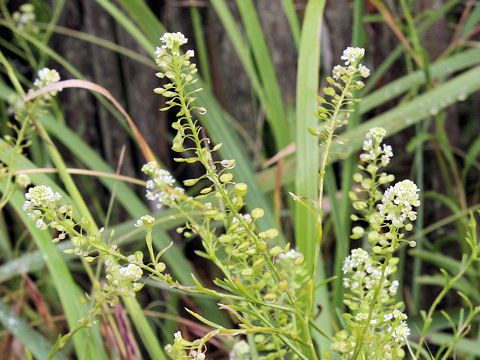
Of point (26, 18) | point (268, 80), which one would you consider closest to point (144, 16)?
point (268, 80)

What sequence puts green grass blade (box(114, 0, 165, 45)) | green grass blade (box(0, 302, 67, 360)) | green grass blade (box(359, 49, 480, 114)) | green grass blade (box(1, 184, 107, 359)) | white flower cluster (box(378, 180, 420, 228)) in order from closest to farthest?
white flower cluster (box(378, 180, 420, 228)), green grass blade (box(1, 184, 107, 359)), green grass blade (box(0, 302, 67, 360)), green grass blade (box(114, 0, 165, 45)), green grass blade (box(359, 49, 480, 114))

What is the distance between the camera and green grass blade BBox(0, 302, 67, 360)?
0.87 meters

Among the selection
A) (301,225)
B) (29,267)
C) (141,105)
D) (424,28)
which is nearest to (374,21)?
(424,28)

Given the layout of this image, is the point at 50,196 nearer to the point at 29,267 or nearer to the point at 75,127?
the point at 29,267

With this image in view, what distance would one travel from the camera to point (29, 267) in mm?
1108

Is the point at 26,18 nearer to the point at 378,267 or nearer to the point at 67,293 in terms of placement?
the point at 67,293

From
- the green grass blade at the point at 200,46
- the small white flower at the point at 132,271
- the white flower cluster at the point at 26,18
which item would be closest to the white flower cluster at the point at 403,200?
the small white flower at the point at 132,271

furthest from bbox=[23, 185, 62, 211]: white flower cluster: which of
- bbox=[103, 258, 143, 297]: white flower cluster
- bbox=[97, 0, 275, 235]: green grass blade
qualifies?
bbox=[97, 0, 275, 235]: green grass blade

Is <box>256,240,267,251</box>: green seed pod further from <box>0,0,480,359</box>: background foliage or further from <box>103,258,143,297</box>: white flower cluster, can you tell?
<box>0,0,480,359</box>: background foliage

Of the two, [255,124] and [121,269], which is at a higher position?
[121,269]

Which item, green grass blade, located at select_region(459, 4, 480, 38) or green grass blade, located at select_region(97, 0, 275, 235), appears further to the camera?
green grass blade, located at select_region(459, 4, 480, 38)

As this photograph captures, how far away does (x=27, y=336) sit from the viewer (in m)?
0.90

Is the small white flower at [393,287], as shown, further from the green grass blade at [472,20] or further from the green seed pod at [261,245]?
the green grass blade at [472,20]

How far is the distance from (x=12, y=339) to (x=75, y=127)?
62 cm
